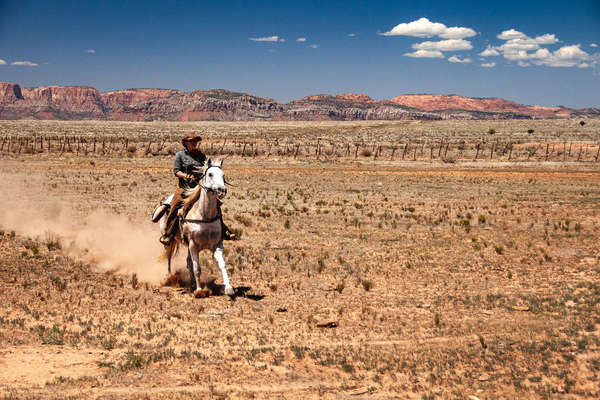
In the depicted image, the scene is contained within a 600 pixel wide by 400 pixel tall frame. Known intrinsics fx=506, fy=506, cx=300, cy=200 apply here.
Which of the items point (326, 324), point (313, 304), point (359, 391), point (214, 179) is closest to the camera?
point (359, 391)

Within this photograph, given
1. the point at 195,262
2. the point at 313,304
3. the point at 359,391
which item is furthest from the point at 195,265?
the point at 359,391

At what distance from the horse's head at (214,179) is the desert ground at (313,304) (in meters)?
2.33

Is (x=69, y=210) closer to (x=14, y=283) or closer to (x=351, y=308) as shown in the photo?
(x=14, y=283)

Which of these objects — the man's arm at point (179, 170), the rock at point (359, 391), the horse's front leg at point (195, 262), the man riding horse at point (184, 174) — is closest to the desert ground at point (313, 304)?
the rock at point (359, 391)

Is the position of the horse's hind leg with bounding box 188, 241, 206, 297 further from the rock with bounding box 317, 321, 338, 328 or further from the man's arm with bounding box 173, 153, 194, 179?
the rock with bounding box 317, 321, 338, 328

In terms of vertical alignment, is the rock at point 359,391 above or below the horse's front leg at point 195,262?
below

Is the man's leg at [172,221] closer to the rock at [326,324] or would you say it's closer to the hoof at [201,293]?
the hoof at [201,293]

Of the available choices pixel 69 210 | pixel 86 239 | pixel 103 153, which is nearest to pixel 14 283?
pixel 86 239

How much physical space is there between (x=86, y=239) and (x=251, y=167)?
1172 inches

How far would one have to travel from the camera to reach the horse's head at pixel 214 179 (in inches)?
378

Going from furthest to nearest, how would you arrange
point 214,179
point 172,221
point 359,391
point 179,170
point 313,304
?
point 172,221
point 179,170
point 313,304
point 214,179
point 359,391

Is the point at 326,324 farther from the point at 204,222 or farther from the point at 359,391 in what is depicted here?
the point at 204,222

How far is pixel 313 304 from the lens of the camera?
1048 centimetres

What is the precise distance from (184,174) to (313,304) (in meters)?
3.83
